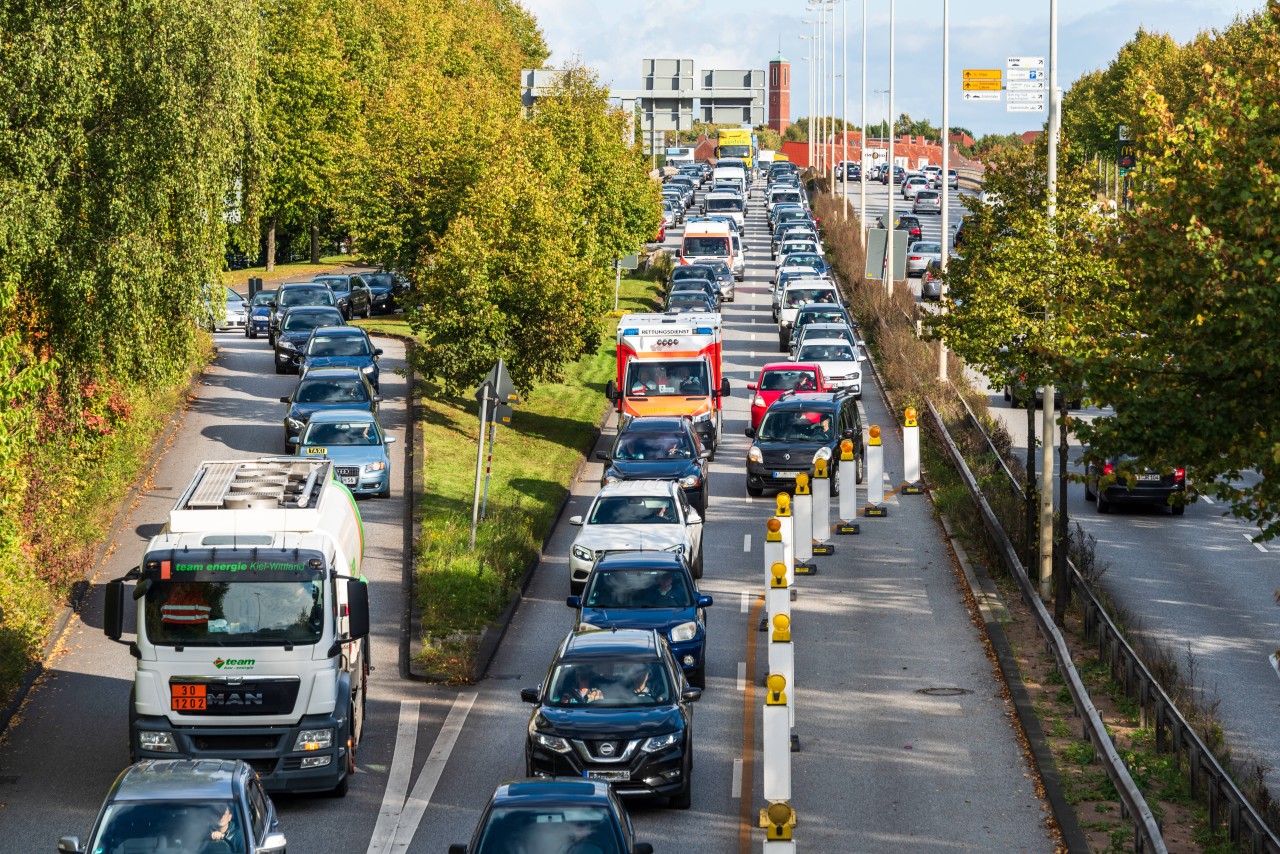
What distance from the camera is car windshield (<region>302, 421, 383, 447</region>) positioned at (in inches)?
1243

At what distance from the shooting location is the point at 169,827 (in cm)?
1264

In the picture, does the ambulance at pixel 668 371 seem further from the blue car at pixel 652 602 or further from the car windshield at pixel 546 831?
the car windshield at pixel 546 831

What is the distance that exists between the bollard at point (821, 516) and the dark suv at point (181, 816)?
50.1 ft

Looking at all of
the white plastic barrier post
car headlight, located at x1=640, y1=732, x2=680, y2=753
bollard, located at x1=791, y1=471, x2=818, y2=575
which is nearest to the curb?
car headlight, located at x1=640, y1=732, x2=680, y2=753

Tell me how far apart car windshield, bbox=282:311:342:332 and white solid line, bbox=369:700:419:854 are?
2579cm

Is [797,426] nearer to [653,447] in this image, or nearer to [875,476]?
[875,476]

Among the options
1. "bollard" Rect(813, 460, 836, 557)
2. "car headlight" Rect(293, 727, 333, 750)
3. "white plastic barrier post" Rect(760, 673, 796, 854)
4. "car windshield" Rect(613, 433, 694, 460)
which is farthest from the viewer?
"car windshield" Rect(613, 433, 694, 460)

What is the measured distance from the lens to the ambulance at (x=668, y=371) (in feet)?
115

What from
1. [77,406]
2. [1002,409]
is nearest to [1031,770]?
[77,406]

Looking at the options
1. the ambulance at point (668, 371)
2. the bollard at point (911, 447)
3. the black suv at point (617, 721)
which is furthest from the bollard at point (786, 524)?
the ambulance at point (668, 371)

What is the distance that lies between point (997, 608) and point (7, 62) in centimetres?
1619

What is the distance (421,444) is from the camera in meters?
35.6

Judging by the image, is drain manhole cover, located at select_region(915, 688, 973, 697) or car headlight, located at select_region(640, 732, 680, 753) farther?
drain manhole cover, located at select_region(915, 688, 973, 697)

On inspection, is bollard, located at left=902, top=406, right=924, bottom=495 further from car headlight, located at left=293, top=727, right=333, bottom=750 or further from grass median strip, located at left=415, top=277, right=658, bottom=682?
car headlight, located at left=293, top=727, right=333, bottom=750
